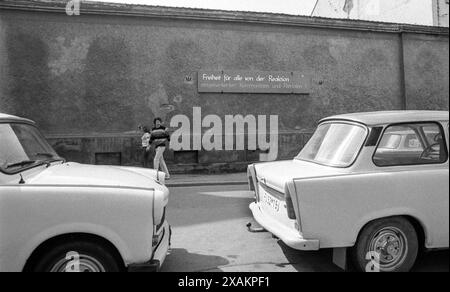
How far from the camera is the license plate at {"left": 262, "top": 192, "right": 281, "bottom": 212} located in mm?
3932

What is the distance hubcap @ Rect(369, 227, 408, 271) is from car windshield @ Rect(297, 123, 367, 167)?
677 mm

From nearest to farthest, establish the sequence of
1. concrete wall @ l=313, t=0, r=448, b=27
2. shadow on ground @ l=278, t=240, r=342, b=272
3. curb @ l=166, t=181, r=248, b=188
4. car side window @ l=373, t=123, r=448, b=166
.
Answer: car side window @ l=373, t=123, r=448, b=166
shadow on ground @ l=278, t=240, r=342, b=272
curb @ l=166, t=181, r=248, b=188
concrete wall @ l=313, t=0, r=448, b=27

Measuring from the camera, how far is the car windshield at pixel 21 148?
3167 mm

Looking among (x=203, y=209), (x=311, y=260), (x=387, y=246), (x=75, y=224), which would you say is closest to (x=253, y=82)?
(x=203, y=209)

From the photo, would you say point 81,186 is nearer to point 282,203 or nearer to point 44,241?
point 44,241

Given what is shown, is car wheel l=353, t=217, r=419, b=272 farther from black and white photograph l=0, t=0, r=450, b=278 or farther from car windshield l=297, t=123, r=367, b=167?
car windshield l=297, t=123, r=367, b=167

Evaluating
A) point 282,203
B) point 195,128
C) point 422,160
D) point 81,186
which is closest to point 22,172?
Answer: point 81,186

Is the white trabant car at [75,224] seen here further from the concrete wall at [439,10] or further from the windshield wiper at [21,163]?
the concrete wall at [439,10]

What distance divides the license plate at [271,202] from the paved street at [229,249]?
521 millimetres

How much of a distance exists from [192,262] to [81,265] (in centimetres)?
145

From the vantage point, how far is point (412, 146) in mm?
3848

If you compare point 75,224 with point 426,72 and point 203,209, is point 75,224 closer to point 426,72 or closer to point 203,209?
point 203,209

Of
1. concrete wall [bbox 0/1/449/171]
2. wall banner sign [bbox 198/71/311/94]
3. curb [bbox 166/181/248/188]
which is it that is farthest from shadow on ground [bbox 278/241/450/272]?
wall banner sign [bbox 198/71/311/94]
